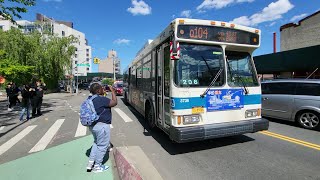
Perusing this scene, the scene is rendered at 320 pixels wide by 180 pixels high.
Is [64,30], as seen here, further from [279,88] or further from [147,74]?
[279,88]

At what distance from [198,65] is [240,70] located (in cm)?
129

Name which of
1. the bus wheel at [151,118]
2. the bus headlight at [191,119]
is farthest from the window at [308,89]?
the bus wheel at [151,118]

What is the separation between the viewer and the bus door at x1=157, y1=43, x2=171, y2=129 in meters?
6.30

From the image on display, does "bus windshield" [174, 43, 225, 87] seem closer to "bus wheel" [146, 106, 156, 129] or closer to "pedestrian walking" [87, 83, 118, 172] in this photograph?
"pedestrian walking" [87, 83, 118, 172]

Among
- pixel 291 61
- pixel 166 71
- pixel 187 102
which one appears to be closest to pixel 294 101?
pixel 187 102

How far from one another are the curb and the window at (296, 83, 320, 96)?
616 centimetres

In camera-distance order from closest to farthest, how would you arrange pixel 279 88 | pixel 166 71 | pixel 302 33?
1. pixel 166 71
2. pixel 279 88
3. pixel 302 33

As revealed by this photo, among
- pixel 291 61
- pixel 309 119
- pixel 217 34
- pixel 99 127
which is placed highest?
pixel 291 61

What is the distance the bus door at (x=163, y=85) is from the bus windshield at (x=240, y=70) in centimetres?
151

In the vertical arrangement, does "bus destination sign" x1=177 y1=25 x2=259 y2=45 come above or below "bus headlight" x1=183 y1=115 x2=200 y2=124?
above

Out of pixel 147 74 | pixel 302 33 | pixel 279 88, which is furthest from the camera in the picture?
pixel 302 33

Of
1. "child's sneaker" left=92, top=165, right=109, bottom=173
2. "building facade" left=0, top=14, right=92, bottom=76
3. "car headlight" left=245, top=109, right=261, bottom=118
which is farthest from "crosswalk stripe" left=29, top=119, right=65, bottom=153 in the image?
"building facade" left=0, top=14, right=92, bottom=76

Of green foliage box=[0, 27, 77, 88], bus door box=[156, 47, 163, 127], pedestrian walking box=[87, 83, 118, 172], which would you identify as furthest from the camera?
green foliage box=[0, 27, 77, 88]

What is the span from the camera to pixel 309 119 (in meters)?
8.64
